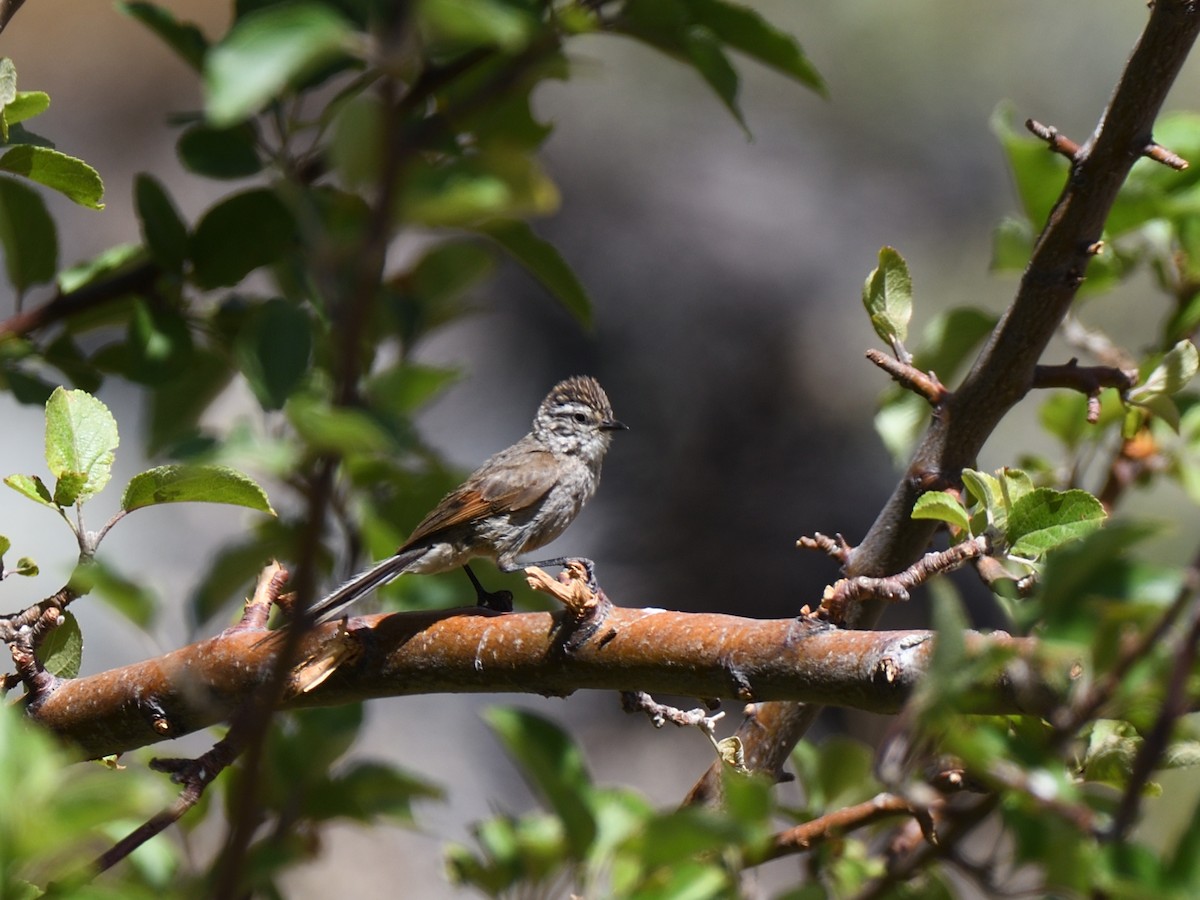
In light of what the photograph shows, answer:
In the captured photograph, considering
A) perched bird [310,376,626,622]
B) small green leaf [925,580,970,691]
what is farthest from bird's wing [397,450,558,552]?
small green leaf [925,580,970,691]

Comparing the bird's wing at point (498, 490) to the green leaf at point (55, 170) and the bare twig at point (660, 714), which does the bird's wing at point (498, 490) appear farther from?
the green leaf at point (55, 170)

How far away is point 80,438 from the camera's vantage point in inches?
73.3

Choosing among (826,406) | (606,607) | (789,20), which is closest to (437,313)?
(606,607)

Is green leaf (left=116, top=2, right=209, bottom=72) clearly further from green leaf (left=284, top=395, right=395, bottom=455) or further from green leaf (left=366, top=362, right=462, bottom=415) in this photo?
green leaf (left=284, top=395, right=395, bottom=455)

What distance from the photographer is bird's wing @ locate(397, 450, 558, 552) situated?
417 cm

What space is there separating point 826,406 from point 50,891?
5978mm

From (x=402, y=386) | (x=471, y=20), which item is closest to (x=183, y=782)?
(x=402, y=386)

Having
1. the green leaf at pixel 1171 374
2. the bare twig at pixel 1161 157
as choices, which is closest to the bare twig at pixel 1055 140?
the bare twig at pixel 1161 157

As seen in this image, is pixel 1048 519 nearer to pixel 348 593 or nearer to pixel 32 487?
pixel 32 487

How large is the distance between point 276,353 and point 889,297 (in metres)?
1.38

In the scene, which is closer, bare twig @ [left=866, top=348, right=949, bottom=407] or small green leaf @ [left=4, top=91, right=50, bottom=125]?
small green leaf @ [left=4, top=91, right=50, bottom=125]

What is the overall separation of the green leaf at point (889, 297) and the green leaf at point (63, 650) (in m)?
1.58

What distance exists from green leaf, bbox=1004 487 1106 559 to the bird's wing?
254 centimetres

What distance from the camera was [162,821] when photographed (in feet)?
4.85
